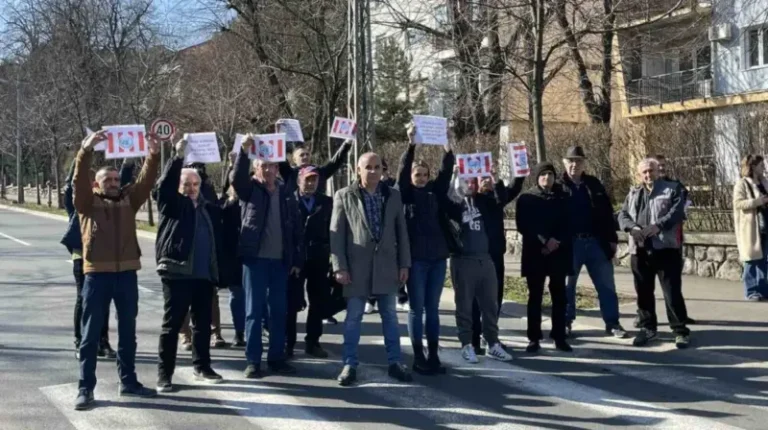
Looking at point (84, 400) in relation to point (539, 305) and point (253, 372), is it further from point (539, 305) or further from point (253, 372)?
point (539, 305)

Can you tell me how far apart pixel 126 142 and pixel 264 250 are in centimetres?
151

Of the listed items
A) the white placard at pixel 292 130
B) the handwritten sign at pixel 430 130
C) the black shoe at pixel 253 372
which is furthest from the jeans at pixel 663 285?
the black shoe at pixel 253 372

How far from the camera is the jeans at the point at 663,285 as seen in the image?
340 inches

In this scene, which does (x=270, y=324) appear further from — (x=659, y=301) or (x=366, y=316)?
(x=659, y=301)

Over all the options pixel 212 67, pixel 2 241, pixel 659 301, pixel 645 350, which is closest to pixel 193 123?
pixel 212 67

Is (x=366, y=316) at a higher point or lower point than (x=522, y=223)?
lower

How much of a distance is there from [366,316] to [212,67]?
2024 centimetres

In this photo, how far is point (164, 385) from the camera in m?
6.92

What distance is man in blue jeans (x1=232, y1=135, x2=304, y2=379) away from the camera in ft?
24.1

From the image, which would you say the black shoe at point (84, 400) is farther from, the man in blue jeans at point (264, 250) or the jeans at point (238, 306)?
the jeans at point (238, 306)

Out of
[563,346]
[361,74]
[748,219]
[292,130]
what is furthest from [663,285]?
[361,74]

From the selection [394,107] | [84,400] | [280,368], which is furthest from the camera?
[394,107]

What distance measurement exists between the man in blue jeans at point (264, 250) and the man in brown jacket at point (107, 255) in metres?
0.96

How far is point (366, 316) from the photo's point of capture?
35.7 ft
